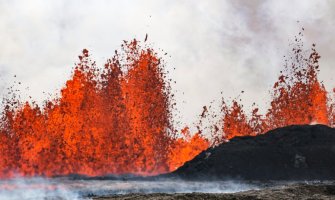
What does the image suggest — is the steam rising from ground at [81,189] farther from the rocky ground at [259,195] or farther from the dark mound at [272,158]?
the dark mound at [272,158]

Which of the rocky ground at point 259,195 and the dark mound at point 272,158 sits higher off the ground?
the dark mound at point 272,158

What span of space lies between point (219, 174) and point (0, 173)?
3415cm

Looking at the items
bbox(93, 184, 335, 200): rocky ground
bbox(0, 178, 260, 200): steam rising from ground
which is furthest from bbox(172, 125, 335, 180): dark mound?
bbox(93, 184, 335, 200): rocky ground

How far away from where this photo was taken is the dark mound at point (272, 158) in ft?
121

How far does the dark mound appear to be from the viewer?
36844 millimetres

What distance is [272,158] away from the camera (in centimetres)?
3900

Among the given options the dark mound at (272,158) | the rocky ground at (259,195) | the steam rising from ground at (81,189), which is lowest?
the rocky ground at (259,195)

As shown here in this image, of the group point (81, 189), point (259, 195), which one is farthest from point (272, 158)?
point (259, 195)

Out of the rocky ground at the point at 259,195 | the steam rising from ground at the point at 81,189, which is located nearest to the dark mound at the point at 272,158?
the steam rising from ground at the point at 81,189

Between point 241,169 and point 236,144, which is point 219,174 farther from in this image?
point 236,144

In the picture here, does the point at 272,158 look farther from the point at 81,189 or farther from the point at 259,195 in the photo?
the point at 259,195

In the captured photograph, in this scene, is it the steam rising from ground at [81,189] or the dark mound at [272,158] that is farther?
the dark mound at [272,158]

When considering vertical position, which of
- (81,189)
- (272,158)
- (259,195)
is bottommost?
(259,195)

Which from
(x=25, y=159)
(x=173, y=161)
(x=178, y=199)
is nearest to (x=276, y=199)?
(x=178, y=199)
